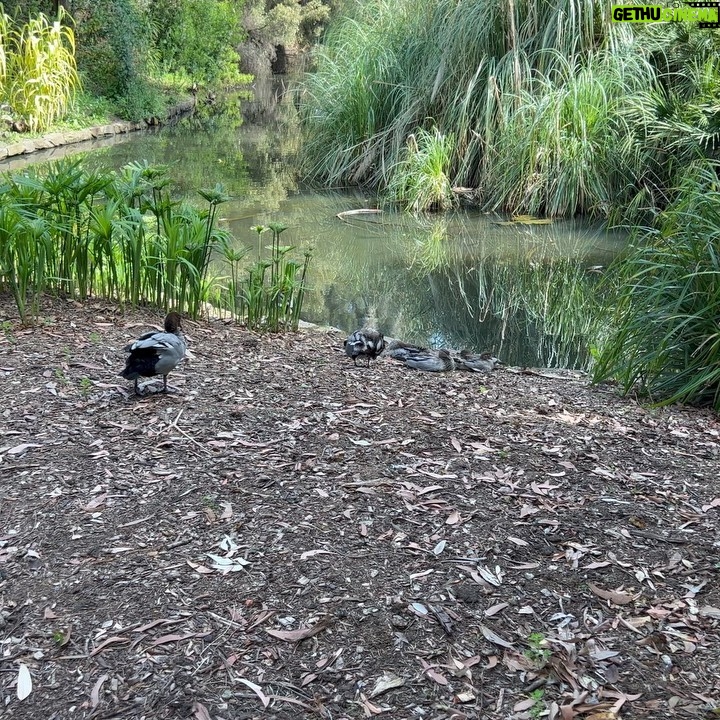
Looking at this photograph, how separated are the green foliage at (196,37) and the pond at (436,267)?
43.3ft

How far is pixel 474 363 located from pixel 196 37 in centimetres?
2344

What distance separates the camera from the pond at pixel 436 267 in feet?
20.6

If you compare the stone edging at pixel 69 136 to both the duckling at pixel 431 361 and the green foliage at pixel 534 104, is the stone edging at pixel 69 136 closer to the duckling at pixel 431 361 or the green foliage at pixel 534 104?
the green foliage at pixel 534 104

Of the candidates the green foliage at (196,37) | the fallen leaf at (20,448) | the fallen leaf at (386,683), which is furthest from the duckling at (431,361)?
the green foliage at (196,37)

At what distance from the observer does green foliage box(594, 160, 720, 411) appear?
3859mm

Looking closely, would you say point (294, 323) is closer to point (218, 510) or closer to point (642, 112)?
point (218, 510)

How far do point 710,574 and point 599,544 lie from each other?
12.7 inches

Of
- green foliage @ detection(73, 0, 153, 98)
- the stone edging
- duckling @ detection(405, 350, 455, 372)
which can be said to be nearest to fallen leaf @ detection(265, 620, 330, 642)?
duckling @ detection(405, 350, 455, 372)

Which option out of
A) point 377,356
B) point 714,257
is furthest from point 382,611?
point 714,257

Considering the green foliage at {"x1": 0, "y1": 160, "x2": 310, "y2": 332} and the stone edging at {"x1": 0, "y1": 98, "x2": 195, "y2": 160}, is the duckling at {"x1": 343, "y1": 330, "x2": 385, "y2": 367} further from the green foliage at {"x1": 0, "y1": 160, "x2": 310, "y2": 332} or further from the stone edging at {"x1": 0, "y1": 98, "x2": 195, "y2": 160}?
the stone edging at {"x1": 0, "y1": 98, "x2": 195, "y2": 160}

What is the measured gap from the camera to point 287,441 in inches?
122

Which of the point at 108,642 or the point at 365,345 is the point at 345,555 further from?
the point at 365,345

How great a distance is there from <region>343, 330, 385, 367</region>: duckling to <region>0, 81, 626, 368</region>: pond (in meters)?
1.60

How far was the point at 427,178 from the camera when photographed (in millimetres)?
10062
